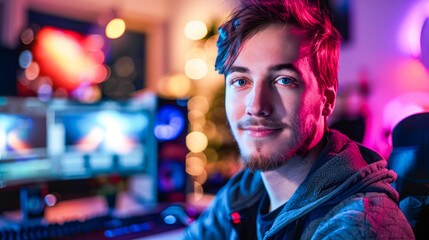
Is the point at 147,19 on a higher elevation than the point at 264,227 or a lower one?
higher

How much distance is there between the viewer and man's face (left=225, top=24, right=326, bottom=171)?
0.69 m

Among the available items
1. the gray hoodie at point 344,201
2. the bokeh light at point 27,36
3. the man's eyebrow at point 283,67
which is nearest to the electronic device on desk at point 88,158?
the bokeh light at point 27,36

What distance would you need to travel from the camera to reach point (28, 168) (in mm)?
1378

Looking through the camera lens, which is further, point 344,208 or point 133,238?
point 133,238

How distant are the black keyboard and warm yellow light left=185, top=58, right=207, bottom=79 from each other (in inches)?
62.3

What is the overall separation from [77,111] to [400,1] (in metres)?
1.59

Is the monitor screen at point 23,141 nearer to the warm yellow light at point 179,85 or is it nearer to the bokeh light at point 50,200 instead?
the bokeh light at point 50,200

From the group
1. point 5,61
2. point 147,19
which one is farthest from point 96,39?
point 147,19

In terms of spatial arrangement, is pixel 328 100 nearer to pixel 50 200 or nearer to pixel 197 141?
pixel 50 200

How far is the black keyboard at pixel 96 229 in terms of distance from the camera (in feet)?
3.47

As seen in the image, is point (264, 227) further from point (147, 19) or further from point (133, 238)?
point (147, 19)

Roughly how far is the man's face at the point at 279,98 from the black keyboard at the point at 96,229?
64 centimetres

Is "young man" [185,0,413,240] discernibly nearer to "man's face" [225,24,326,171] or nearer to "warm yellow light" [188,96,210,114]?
"man's face" [225,24,326,171]

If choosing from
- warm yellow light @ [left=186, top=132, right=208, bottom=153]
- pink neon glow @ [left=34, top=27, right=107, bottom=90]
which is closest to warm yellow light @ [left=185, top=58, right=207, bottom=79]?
warm yellow light @ [left=186, top=132, right=208, bottom=153]
